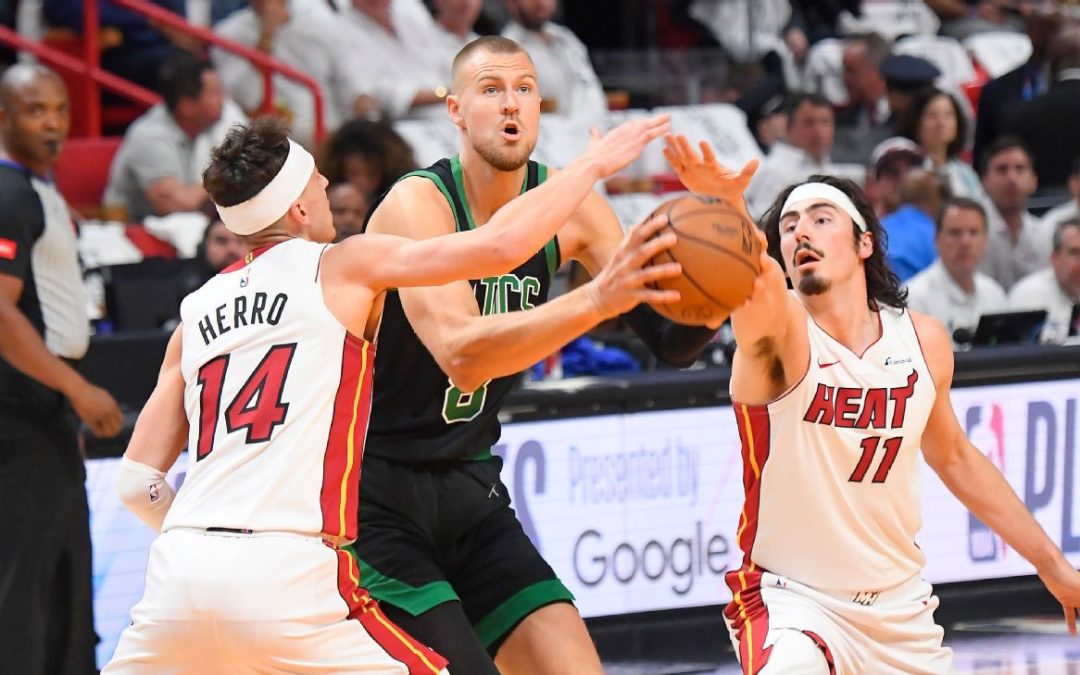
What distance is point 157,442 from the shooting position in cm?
443

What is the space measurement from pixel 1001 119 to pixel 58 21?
607 centimetres

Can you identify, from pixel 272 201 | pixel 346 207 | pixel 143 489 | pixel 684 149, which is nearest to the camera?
pixel 272 201

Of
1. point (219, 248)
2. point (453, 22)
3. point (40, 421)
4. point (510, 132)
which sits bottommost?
point (40, 421)

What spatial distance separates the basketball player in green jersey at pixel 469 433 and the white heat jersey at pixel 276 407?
0.38 meters

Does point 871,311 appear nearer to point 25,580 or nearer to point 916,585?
point 916,585

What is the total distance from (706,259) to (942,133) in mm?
7058

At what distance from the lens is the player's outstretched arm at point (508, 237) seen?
3.96 m

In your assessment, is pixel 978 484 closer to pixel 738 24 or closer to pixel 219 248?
pixel 219 248

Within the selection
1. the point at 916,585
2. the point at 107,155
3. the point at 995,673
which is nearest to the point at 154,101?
the point at 107,155

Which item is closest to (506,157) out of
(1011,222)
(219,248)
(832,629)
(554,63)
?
(832,629)

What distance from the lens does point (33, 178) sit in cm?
628

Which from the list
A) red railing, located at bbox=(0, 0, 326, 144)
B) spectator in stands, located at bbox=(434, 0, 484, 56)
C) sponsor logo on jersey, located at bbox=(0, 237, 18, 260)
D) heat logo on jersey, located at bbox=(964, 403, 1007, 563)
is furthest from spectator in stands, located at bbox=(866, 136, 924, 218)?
sponsor logo on jersey, located at bbox=(0, 237, 18, 260)

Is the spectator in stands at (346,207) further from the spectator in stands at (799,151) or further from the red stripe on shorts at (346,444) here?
the red stripe on shorts at (346,444)

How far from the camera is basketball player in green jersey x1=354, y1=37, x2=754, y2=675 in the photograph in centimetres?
452
